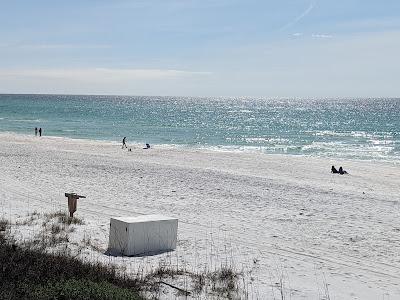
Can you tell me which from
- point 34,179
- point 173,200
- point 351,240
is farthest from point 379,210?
point 34,179

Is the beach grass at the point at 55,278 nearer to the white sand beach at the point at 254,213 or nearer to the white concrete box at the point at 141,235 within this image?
the white sand beach at the point at 254,213

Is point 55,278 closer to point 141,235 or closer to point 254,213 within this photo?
point 141,235

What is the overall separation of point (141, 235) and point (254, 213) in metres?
6.16

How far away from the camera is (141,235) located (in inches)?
427

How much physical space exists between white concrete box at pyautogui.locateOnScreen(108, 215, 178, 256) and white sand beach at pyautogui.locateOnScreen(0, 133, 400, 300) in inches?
13.4

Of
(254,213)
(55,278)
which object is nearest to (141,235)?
(55,278)

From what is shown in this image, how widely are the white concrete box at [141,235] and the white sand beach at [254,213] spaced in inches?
13.4

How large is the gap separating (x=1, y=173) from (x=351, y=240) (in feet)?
50.4

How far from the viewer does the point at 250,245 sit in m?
12.3

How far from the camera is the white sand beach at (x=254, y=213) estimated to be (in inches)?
400

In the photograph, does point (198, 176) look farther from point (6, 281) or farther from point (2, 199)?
point (6, 281)

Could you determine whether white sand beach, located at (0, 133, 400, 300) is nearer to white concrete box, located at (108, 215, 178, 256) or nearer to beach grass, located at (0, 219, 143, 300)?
white concrete box, located at (108, 215, 178, 256)

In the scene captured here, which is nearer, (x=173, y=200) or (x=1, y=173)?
(x=173, y=200)

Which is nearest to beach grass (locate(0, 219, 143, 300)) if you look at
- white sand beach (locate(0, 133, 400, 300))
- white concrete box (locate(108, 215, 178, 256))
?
white sand beach (locate(0, 133, 400, 300))
